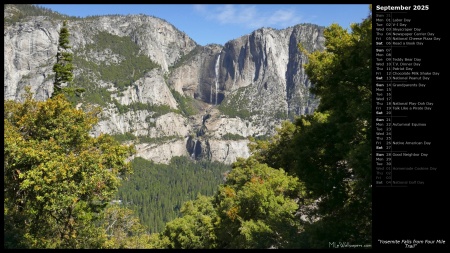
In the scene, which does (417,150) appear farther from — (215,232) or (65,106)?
(215,232)

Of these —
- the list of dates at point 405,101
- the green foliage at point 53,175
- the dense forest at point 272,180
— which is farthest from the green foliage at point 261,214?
the green foliage at point 53,175

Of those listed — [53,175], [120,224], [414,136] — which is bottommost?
[120,224]

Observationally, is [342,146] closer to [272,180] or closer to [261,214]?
[261,214]

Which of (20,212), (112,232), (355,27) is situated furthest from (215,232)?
(355,27)

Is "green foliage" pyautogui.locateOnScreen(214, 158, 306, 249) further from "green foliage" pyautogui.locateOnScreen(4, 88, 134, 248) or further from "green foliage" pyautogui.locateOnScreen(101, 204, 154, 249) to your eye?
"green foliage" pyautogui.locateOnScreen(4, 88, 134, 248)

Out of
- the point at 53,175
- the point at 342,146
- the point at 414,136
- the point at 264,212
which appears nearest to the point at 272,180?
the point at 264,212

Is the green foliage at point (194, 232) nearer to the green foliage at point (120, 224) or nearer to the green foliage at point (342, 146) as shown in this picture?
the green foliage at point (120, 224)
